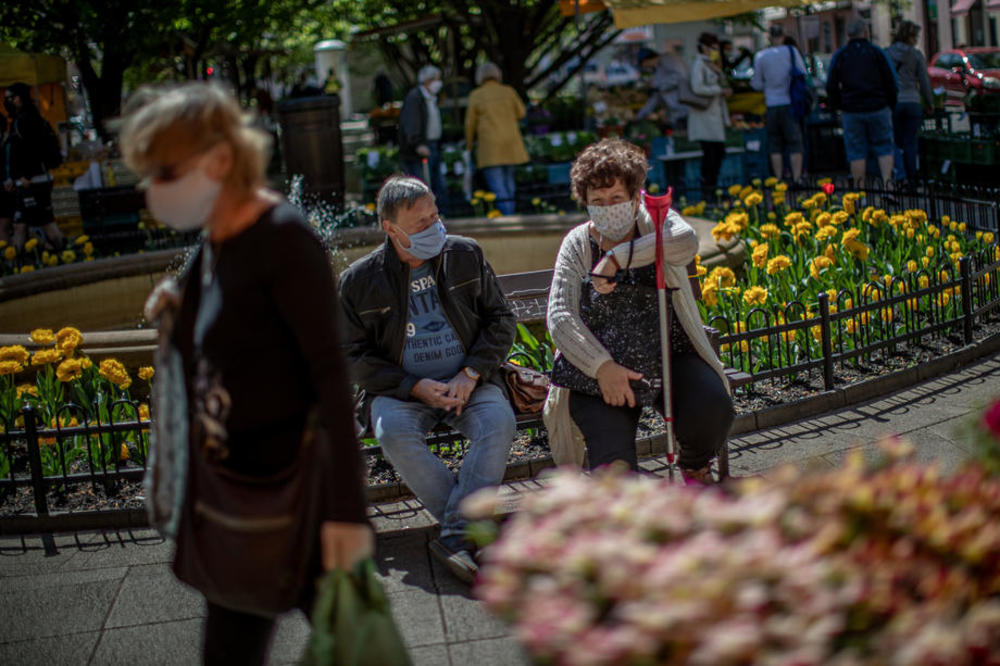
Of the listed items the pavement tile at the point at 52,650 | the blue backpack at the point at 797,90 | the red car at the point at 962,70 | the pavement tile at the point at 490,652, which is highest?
the red car at the point at 962,70

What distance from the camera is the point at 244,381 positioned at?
2736mm

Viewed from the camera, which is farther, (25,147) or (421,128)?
(421,128)

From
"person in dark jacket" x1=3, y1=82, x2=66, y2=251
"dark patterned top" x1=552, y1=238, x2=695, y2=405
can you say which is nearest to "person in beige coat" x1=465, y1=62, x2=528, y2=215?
"person in dark jacket" x1=3, y1=82, x2=66, y2=251

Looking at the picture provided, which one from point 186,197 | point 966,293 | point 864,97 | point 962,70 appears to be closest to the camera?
point 186,197

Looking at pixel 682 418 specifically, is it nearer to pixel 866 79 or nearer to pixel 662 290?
pixel 662 290

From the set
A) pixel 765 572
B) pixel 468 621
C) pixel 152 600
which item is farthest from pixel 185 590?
pixel 765 572

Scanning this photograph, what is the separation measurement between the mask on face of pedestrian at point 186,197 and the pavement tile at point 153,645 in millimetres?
1981

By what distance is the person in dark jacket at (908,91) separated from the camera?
14219 millimetres

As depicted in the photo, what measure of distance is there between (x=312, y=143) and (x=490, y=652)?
36.2ft

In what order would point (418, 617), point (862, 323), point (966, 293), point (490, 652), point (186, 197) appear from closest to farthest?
point (186, 197) < point (490, 652) < point (418, 617) < point (862, 323) < point (966, 293)

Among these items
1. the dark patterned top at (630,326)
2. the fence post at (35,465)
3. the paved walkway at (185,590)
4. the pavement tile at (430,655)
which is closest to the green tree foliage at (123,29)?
the fence post at (35,465)

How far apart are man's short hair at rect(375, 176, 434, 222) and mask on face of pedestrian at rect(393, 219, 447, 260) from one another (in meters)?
0.08

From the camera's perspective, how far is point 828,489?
2.10 m

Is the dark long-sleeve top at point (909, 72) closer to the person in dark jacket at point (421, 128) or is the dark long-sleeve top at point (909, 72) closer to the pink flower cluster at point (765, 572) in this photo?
the person in dark jacket at point (421, 128)
